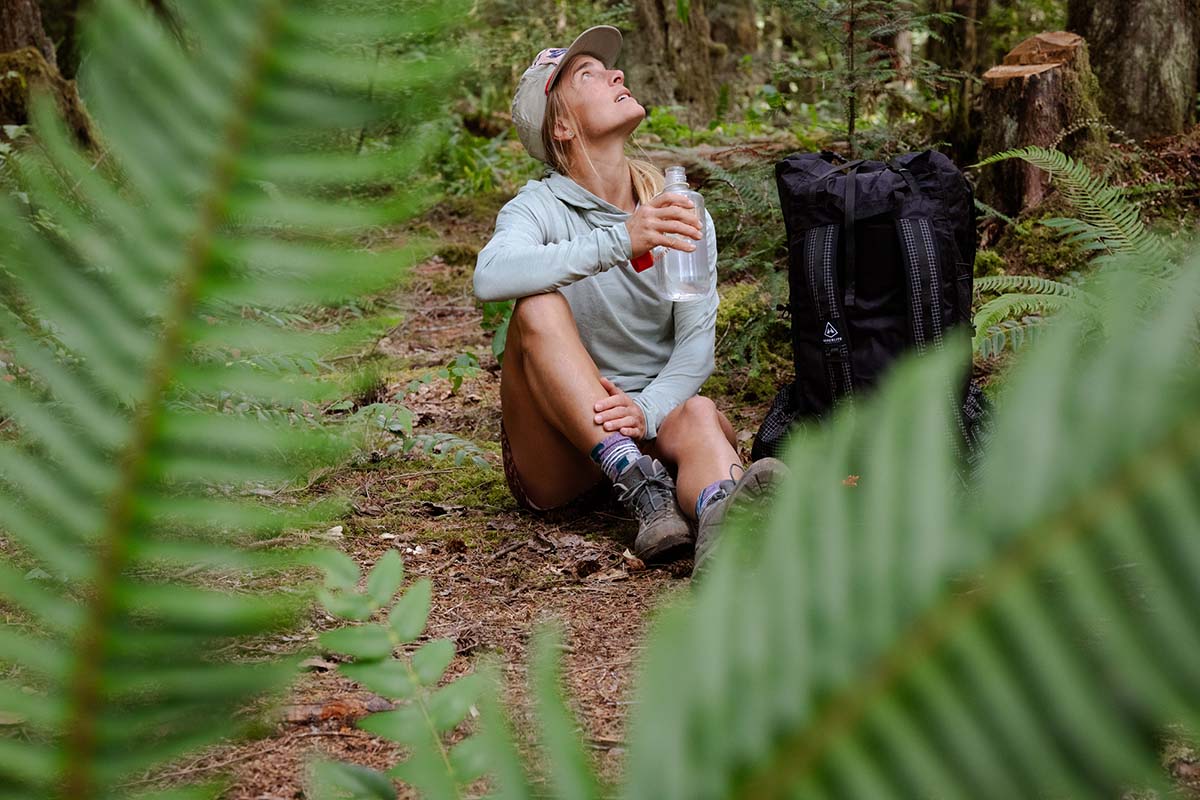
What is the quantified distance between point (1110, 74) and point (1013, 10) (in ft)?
12.7

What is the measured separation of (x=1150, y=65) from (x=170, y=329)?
5.63 meters

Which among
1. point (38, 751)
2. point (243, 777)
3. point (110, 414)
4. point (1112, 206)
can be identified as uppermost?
point (110, 414)

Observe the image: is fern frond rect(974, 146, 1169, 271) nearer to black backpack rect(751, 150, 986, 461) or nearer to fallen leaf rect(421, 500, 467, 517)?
black backpack rect(751, 150, 986, 461)

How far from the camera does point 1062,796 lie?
0.26 meters

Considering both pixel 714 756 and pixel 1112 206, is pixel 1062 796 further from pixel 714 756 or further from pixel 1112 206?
pixel 1112 206

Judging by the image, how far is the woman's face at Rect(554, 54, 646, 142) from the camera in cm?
321

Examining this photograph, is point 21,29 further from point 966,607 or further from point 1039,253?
point 966,607

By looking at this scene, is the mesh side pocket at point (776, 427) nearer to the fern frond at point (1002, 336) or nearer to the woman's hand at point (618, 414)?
the woman's hand at point (618, 414)

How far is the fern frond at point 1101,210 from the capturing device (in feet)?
10.2

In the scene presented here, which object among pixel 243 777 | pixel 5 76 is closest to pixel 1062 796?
pixel 243 777

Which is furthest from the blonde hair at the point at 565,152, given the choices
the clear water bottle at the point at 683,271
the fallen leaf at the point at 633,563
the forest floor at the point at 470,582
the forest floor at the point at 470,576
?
the fallen leaf at the point at 633,563

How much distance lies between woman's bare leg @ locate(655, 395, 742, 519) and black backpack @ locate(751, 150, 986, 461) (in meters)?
0.23

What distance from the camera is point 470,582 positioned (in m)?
2.71

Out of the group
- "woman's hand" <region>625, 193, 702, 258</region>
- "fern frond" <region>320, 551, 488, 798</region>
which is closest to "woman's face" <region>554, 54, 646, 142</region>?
"woman's hand" <region>625, 193, 702, 258</region>
